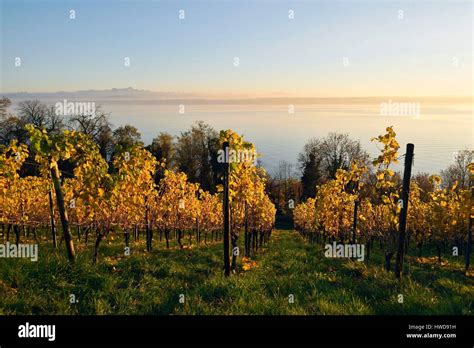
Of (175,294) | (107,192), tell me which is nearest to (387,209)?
(175,294)

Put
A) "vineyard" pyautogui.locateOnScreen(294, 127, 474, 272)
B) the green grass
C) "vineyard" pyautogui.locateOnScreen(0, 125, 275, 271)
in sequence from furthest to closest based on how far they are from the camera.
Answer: "vineyard" pyautogui.locateOnScreen(294, 127, 474, 272)
"vineyard" pyautogui.locateOnScreen(0, 125, 275, 271)
the green grass

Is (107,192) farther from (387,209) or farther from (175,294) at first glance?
(387,209)

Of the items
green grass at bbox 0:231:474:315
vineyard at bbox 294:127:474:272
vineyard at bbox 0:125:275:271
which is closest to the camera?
green grass at bbox 0:231:474:315

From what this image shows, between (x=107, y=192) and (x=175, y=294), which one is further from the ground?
(x=107, y=192)

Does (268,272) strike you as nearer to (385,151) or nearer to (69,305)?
(385,151)

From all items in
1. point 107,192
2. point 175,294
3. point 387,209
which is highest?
point 107,192

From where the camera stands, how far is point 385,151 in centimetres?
1004

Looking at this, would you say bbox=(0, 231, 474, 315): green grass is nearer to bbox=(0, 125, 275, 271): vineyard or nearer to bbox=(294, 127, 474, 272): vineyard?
bbox=(0, 125, 275, 271): vineyard

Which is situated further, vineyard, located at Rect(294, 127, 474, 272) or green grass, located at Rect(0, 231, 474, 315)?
vineyard, located at Rect(294, 127, 474, 272)

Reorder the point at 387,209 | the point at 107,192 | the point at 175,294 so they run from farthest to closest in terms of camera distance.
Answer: the point at 387,209
the point at 107,192
the point at 175,294

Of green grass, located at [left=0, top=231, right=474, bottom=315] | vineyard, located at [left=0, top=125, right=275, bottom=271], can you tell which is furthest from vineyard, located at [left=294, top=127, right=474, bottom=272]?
vineyard, located at [left=0, top=125, right=275, bottom=271]

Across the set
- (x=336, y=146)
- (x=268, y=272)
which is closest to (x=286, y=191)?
(x=336, y=146)

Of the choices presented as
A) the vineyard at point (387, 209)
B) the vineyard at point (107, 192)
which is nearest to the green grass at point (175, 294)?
the vineyard at point (107, 192)
